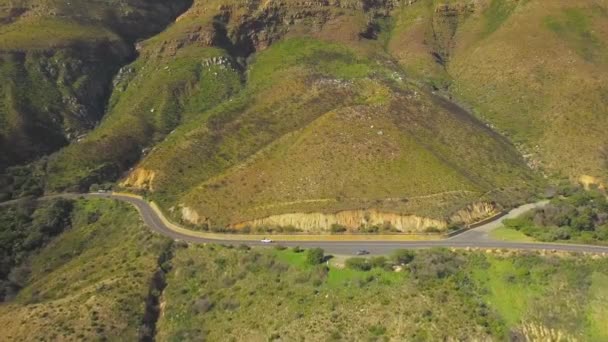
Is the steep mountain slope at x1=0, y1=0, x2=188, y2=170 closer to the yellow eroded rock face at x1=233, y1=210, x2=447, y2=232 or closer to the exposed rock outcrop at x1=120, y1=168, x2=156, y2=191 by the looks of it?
the exposed rock outcrop at x1=120, y1=168, x2=156, y2=191

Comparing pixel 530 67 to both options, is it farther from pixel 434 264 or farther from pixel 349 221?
pixel 434 264

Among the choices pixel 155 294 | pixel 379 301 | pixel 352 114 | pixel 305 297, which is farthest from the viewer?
pixel 352 114

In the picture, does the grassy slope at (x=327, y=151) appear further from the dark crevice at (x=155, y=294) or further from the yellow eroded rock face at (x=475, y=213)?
the dark crevice at (x=155, y=294)

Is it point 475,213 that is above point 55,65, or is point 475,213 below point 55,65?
below

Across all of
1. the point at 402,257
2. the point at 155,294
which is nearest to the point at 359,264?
the point at 402,257

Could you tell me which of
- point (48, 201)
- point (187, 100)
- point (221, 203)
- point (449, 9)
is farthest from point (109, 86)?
point (449, 9)

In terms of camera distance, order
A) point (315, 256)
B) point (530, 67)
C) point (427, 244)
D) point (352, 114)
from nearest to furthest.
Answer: point (315, 256)
point (427, 244)
point (352, 114)
point (530, 67)

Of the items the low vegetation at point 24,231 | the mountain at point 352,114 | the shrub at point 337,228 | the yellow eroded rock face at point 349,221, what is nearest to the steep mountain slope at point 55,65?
the mountain at point 352,114
